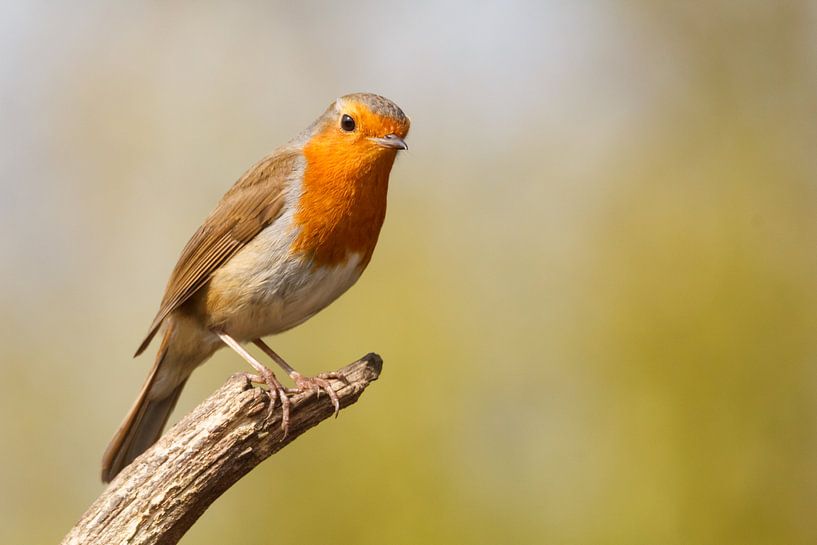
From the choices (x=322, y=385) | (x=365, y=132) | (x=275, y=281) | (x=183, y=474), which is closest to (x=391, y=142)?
(x=365, y=132)

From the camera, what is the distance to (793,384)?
615cm

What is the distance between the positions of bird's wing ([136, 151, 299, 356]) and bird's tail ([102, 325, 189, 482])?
5.7 inches

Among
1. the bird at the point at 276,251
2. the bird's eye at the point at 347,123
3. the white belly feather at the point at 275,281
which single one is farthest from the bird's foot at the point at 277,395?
the bird's eye at the point at 347,123

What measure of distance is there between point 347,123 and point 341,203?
46 centimetres

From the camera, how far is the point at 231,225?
16.4ft

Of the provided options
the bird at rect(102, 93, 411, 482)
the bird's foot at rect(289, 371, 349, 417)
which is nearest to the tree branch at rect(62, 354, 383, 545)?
the bird's foot at rect(289, 371, 349, 417)

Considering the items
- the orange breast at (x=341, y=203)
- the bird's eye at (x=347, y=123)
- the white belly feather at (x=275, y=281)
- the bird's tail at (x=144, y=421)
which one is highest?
the bird's eye at (x=347, y=123)

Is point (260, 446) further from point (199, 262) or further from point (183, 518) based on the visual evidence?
point (199, 262)

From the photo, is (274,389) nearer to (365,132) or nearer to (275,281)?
(275,281)

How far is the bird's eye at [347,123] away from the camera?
497cm

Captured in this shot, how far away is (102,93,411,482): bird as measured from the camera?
15.5ft

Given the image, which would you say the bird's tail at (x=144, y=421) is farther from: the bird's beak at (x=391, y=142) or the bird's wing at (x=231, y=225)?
the bird's beak at (x=391, y=142)

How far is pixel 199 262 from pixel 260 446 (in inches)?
54.0

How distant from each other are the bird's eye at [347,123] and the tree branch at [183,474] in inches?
Result: 60.6
